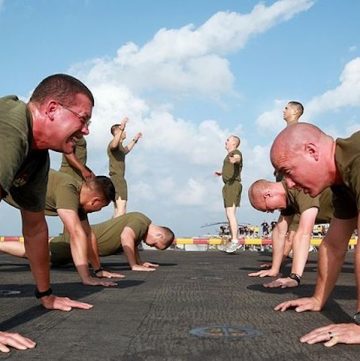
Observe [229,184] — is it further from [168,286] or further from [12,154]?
[12,154]

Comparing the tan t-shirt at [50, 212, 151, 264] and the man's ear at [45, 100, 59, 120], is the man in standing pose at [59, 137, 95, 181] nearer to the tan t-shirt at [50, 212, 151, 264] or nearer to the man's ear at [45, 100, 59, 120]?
the tan t-shirt at [50, 212, 151, 264]

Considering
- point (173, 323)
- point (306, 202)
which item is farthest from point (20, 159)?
point (306, 202)

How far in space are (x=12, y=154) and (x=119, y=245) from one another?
13.4 feet

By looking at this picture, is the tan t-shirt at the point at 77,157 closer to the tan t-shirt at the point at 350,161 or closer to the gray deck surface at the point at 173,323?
the gray deck surface at the point at 173,323

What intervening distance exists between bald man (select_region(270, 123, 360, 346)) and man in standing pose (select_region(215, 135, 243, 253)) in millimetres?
6309

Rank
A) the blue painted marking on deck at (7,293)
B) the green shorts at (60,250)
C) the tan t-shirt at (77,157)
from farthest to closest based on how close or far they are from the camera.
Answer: the tan t-shirt at (77,157)
the green shorts at (60,250)
the blue painted marking on deck at (7,293)

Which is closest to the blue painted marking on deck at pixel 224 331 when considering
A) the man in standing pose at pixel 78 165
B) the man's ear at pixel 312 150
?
the man's ear at pixel 312 150

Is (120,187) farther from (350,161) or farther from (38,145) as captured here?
(350,161)

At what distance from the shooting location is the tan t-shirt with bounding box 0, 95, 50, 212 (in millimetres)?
2014

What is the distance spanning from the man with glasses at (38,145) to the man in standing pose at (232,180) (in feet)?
20.8

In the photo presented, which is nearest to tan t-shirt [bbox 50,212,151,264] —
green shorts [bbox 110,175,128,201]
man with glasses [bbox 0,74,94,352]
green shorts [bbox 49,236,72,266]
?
green shorts [bbox 49,236,72,266]

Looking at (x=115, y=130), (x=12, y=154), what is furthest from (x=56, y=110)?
(x=115, y=130)

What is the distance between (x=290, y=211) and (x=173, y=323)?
9.61ft

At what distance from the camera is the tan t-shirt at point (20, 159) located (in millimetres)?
2014
